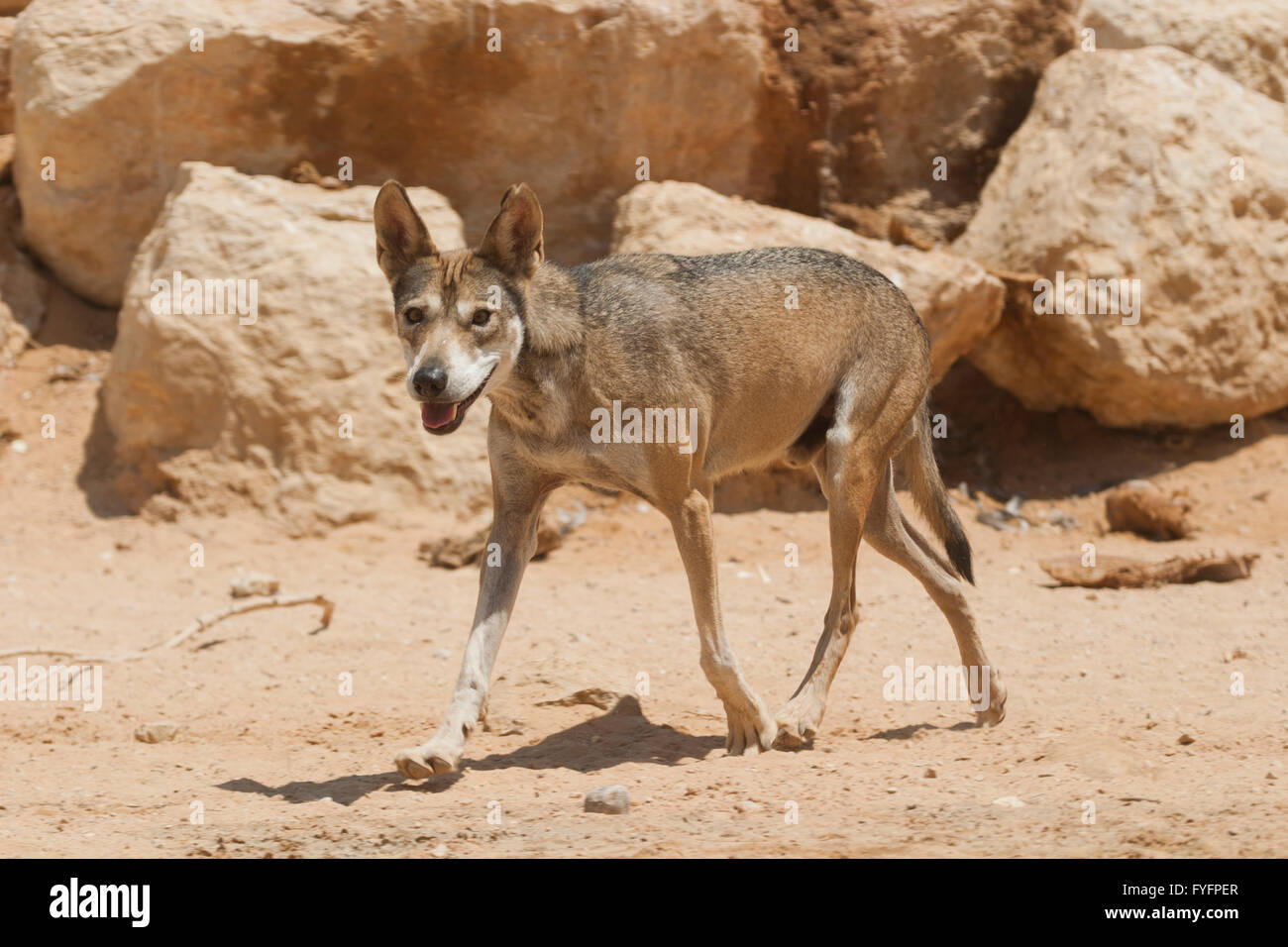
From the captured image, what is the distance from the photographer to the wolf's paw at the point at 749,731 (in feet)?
21.5

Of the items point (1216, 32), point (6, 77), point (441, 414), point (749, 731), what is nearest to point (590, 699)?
point (749, 731)

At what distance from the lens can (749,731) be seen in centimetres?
657

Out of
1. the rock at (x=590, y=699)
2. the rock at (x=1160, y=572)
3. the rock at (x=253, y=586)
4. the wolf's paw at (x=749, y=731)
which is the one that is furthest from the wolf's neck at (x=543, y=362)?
the rock at (x=1160, y=572)

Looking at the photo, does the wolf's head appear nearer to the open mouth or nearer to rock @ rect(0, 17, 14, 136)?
the open mouth

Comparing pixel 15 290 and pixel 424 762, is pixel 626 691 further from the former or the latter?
pixel 15 290

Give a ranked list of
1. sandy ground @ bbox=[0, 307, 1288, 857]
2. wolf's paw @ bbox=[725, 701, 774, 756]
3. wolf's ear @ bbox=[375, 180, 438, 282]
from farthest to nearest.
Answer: wolf's paw @ bbox=[725, 701, 774, 756], wolf's ear @ bbox=[375, 180, 438, 282], sandy ground @ bbox=[0, 307, 1288, 857]

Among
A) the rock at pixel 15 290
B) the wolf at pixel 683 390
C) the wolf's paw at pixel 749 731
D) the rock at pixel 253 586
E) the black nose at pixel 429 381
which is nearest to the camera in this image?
the black nose at pixel 429 381

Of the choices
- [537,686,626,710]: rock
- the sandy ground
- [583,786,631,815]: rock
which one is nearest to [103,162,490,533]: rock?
the sandy ground

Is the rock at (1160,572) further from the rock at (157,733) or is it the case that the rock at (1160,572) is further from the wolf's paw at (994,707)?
the rock at (157,733)

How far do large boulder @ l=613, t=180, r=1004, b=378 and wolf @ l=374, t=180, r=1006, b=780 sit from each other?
4.17m

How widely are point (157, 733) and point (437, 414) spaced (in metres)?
2.50

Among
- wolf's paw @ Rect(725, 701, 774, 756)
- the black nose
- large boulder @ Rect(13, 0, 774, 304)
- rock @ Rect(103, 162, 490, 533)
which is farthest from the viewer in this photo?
large boulder @ Rect(13, 0, 774, 304)

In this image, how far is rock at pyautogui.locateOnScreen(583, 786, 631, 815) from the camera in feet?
18.0

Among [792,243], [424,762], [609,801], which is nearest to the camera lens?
[609,801]
